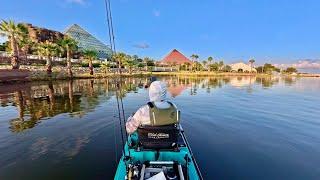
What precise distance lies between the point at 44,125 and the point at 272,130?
12699 millimetres

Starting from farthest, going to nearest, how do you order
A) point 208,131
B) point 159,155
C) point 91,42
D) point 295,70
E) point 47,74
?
point 91,42 < point 295,70 < point 47,74 < point 208,131 < point 159,155

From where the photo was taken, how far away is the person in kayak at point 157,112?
16.8ft

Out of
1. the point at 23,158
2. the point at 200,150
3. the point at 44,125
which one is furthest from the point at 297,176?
the point at 44,125

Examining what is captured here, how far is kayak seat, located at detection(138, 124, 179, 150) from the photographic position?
525 cm

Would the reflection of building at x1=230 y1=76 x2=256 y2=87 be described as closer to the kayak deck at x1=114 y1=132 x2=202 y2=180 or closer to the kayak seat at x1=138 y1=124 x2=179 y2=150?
the kayak deck at x1=114 y1=132 x2=202 y2=180

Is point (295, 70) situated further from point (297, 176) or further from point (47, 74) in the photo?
point (297, 176)

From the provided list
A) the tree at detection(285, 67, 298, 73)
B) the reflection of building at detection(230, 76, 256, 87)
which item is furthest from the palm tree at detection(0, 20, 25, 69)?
the tree at detection(285, 67, 298, 73)

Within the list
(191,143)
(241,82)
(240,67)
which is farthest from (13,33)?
(240,67)

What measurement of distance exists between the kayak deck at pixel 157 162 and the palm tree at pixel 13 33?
44.8m

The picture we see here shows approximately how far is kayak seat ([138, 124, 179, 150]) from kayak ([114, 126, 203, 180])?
0.03m

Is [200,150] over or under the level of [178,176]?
under

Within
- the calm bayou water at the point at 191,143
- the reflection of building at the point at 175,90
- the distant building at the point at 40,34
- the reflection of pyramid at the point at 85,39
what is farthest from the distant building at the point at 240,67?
the calm bayou water at the point at 191,143

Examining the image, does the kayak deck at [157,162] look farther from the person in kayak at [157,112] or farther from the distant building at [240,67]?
the distant building at [240,67]

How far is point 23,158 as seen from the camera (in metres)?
8.57
